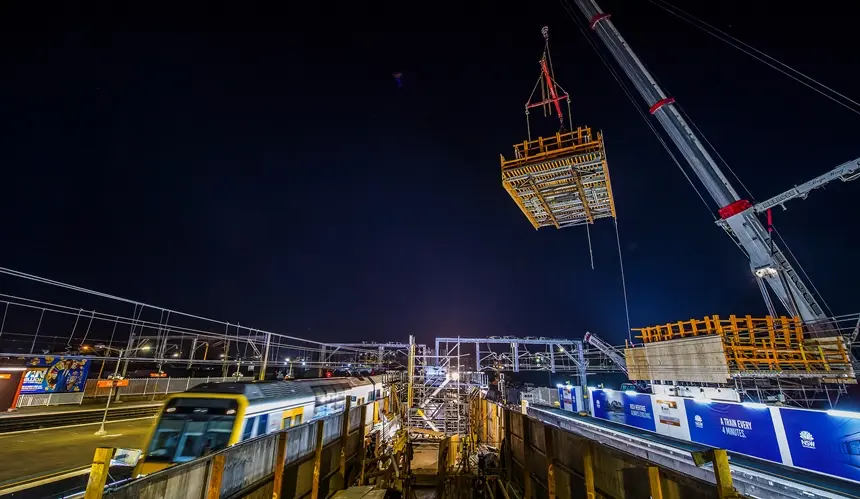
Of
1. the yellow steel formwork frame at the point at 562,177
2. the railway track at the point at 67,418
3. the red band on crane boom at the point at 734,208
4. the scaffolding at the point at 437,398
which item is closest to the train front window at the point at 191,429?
the railway track at the point at 67,418

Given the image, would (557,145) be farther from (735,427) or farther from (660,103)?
(660,103)

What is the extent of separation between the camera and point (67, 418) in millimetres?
15719

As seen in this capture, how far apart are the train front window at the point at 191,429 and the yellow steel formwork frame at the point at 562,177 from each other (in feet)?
34.7

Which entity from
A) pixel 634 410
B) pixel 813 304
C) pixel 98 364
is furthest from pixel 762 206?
pixel 98 364

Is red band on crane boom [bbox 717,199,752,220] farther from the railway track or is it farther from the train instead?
the railway track

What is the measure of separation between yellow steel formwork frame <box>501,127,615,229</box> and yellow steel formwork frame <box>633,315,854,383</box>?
7.91 meters

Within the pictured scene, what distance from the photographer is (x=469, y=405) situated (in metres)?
25.1

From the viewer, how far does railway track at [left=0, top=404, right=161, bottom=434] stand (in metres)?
14.0

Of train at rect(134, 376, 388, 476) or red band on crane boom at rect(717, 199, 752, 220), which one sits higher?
red band on crane boom at rect(717, 199, 752, 220)

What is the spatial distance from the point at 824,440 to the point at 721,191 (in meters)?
15.3

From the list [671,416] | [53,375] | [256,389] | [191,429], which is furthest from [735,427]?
[53,375]

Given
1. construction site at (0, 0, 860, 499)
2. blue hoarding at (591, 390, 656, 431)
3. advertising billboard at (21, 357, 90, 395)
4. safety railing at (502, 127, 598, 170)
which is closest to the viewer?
construction site at (0, 0, 860, 499)

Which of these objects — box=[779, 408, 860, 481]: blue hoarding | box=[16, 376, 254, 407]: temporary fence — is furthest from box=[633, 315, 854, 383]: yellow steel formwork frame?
box=[16, 376, 254, 407]: temporary fence

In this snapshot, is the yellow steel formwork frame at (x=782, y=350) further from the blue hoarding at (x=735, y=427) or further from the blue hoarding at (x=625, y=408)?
the blue hoarding at (x=735, y=427)
